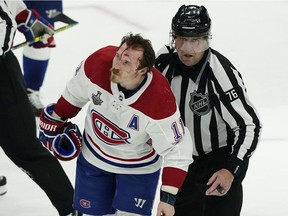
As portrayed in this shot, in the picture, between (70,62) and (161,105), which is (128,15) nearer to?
(70,62)

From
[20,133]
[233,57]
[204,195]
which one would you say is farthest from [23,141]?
[233,57]

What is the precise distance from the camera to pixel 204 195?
2705mm

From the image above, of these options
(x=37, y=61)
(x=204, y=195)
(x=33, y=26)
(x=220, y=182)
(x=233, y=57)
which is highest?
(x=33, y=26)

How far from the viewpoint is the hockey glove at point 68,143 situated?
2.59 meters

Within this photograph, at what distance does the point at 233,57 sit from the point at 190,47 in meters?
2.49

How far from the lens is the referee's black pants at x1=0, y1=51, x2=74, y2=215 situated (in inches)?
114

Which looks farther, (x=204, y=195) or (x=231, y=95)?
(x=204, y=195)

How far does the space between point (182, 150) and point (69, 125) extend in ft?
1.39

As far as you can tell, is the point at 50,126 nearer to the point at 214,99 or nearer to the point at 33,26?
the point at 214,99

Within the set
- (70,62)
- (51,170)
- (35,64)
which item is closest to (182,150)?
(51,170)

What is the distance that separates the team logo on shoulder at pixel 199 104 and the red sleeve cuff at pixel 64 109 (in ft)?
1.20

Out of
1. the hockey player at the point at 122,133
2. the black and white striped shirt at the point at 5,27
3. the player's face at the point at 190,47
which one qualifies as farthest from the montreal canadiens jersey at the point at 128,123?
the black and white striped shirt at the point at 5,27

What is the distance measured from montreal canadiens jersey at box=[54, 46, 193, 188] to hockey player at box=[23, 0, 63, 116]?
163 cm

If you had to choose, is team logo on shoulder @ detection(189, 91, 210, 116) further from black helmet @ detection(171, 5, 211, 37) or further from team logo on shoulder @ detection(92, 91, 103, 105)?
team logo on shoulder @ detection(92, 91, 103, 105)
